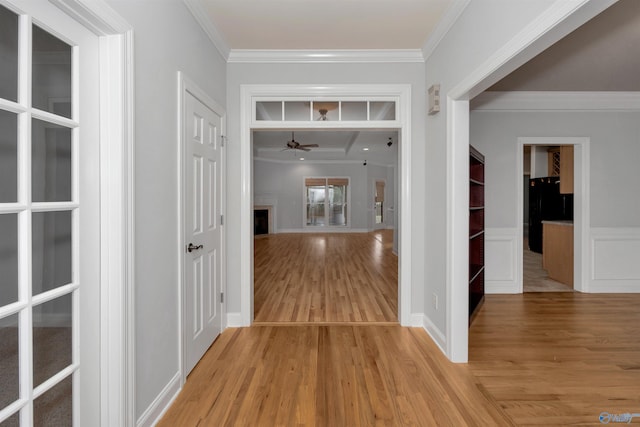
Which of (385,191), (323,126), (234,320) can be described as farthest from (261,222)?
(323,126)

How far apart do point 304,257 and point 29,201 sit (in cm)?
594

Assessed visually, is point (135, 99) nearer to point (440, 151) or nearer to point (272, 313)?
point (440, 151)

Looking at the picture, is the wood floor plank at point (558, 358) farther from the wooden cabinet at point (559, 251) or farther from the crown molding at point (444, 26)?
the crown molding at point (444, 26)

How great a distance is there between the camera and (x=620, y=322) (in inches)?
123

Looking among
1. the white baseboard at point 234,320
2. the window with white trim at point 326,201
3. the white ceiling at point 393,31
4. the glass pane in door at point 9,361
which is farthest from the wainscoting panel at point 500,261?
the window with white trim at point 326,201

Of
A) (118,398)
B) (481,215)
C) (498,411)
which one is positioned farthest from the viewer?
(481,215)

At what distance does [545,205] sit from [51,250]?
26.8ft

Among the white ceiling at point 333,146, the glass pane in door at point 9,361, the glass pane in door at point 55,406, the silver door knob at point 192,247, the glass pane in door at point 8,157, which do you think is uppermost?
the white ceiling at point 333,146

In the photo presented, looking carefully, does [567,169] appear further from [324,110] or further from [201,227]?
[201,227]

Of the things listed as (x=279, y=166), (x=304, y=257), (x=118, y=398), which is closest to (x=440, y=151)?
(x=118, y=398)

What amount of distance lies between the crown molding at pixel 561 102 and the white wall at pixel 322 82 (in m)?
1.50

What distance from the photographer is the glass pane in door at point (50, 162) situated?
3.71ft

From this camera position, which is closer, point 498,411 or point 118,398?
point 118,398

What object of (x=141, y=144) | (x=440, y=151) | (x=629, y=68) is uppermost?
(x=629, y=68)
